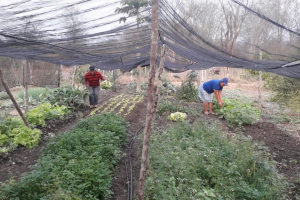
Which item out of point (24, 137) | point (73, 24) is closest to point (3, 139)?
point (24, 137)

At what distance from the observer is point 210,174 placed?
3.21m

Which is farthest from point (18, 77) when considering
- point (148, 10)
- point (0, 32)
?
point (148, 10)

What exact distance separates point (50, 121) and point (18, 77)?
5463mm

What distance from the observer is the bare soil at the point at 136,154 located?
3432 millimetres

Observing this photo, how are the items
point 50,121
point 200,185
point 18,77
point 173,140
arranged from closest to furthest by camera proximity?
point 200,185, point 173,140, point 50,121, point 18,77

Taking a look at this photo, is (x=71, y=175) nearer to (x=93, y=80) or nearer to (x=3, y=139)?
(x=3, y=139)

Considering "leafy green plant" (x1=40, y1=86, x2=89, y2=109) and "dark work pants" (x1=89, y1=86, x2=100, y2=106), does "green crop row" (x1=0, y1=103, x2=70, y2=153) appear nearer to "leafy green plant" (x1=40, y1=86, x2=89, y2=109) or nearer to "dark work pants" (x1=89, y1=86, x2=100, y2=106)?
"leafy green plant" (x1=40, y1=86, x2=89, y2=109)

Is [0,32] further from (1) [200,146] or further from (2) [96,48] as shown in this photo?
(1) [200,146]

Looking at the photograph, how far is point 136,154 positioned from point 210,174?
178cm

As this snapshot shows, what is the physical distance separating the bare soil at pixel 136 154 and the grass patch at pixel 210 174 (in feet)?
1.19

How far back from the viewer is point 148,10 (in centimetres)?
382

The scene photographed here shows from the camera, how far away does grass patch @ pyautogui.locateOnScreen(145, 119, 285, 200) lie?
112 inches

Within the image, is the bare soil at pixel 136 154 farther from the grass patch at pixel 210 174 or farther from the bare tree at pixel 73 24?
the bare tree at pixel 73 24

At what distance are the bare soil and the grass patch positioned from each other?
1.19 feet
